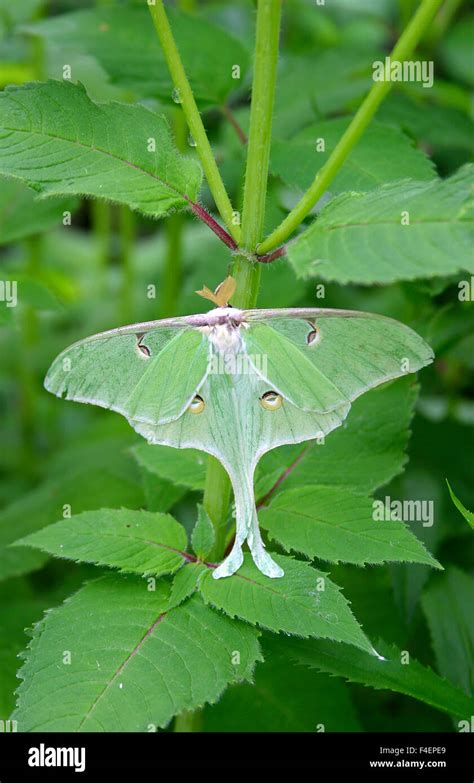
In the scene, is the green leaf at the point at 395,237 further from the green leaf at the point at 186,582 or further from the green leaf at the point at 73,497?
the green leaf at the point at 73,497

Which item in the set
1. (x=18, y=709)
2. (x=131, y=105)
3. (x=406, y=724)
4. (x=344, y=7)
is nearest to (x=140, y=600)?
(x=18, y=709)

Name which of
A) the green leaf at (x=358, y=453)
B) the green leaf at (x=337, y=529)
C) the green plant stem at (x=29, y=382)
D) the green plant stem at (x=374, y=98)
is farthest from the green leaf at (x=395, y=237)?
the green plant stem at (x=29, y=382)

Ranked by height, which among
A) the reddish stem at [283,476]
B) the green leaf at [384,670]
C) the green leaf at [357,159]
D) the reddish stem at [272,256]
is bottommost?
the green leaf at [384,670]

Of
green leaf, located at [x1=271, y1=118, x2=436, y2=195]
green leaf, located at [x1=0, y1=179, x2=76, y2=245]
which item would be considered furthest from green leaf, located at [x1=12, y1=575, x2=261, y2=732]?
green leaf, located at [x1=0, y1=179, x2=76, y2=245]

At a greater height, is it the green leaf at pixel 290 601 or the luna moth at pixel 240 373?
the luna moth at pixel 240 373

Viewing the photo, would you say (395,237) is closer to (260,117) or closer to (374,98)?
(374,98)

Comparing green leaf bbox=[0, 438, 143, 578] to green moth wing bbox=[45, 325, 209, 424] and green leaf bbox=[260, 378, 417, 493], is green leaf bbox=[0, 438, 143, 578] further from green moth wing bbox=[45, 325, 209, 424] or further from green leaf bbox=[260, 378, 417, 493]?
green moth wing bbox=[45, 325, 209, 424]
